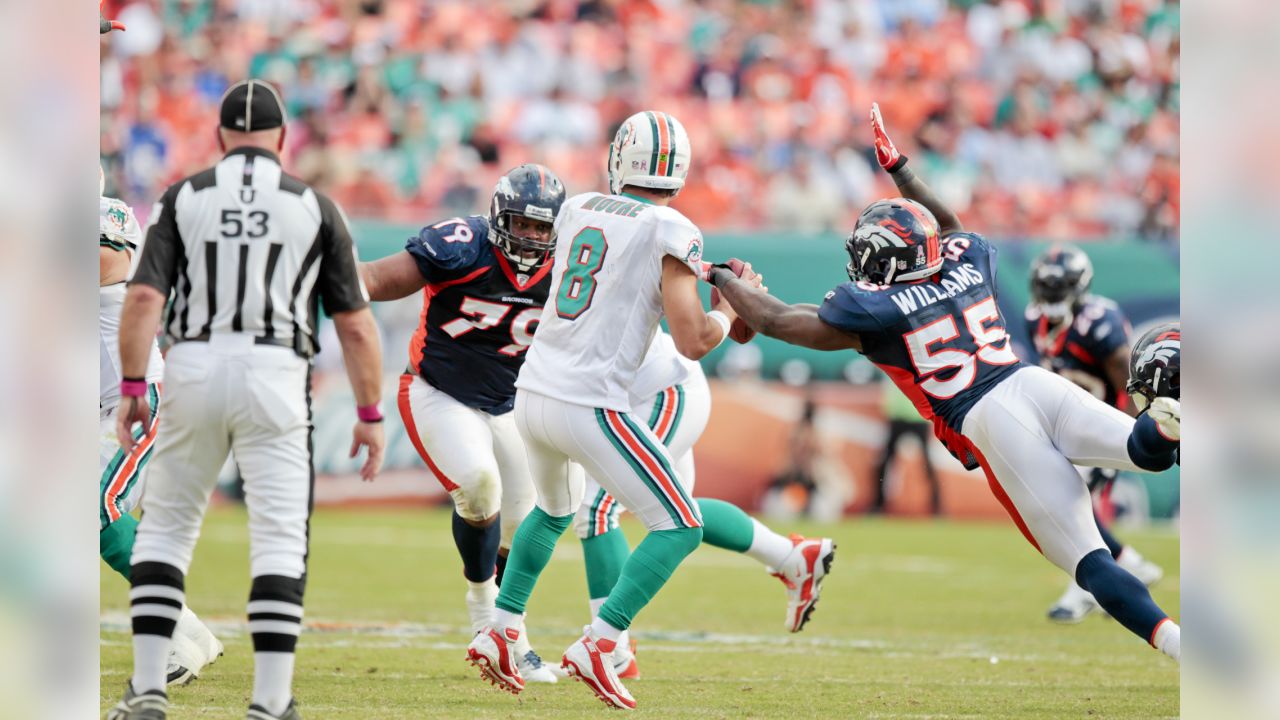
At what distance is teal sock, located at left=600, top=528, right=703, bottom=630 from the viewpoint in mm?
5496

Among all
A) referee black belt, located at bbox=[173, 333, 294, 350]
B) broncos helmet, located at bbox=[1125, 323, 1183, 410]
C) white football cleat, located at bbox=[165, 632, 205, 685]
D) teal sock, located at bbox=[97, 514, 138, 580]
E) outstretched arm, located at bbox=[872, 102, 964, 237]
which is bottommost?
white football cleat, located at bbox=[165, 632, 205, 685]

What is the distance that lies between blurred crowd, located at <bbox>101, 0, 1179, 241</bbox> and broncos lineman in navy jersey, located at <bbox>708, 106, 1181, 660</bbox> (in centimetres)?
965

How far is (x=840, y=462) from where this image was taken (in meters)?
15.1

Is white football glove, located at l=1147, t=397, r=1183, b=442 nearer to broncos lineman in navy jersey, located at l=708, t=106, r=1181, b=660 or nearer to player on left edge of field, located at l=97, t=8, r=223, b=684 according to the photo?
broncos lineman in navy jersey, located at l=708, t=106, r=1181, b=660

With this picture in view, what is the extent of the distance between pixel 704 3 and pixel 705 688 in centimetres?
1502

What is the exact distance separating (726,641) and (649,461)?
2654 millimetres

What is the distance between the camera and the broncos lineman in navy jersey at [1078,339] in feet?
29.3

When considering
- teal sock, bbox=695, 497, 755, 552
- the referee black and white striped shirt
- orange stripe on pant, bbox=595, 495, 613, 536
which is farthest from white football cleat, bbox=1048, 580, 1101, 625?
the referee black and white striped shirt

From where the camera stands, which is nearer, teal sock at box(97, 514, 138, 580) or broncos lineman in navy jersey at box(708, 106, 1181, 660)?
broncos lineman in navy jersey at box(708, 106, 1181, 660)

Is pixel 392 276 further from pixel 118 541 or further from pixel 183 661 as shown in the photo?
pixel 183 661

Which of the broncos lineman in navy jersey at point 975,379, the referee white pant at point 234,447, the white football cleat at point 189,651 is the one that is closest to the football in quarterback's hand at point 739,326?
the broncos lineman in navy jersey at point 975,379

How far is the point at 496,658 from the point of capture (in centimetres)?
582
